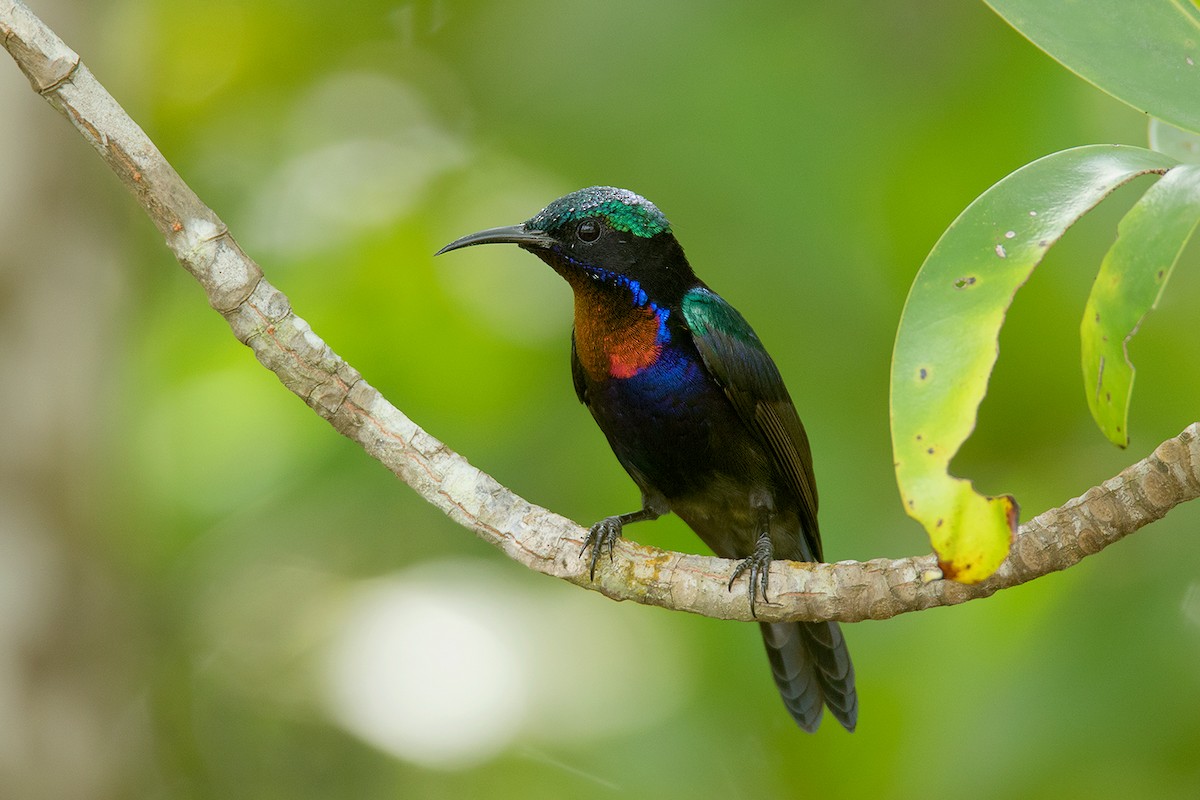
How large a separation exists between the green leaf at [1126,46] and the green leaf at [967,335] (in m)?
0.10

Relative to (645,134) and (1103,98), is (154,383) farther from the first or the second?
(1103,98)

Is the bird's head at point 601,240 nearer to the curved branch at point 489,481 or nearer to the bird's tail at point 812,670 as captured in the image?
the curved branch at point 489,481

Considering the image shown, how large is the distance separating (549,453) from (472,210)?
1139 mm

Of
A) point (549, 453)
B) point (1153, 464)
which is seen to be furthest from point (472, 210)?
point (1153, 464)

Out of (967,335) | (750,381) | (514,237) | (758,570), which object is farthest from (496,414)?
(967,335)

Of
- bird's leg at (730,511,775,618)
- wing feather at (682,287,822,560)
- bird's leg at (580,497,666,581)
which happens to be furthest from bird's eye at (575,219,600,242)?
bird's leg at (730,511,775,618)

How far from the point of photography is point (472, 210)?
5191 mm

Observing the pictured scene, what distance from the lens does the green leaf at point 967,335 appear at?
1.77 metres

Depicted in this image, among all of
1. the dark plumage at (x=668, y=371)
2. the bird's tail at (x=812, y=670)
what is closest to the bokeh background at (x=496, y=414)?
the bird's tail at (x=812, y=670)

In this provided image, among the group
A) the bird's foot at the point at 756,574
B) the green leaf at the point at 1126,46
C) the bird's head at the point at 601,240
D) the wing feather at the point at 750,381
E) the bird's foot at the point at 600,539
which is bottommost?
the bird's foot at the point at 756,574

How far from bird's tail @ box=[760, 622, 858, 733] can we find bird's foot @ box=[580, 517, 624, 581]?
0.98 meters

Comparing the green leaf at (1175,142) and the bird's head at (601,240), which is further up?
the bird's head at (601,240)

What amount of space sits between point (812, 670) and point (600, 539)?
1.29 meters

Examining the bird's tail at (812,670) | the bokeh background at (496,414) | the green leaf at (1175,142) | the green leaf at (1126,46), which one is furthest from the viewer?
the bokeh background at (496,414)
